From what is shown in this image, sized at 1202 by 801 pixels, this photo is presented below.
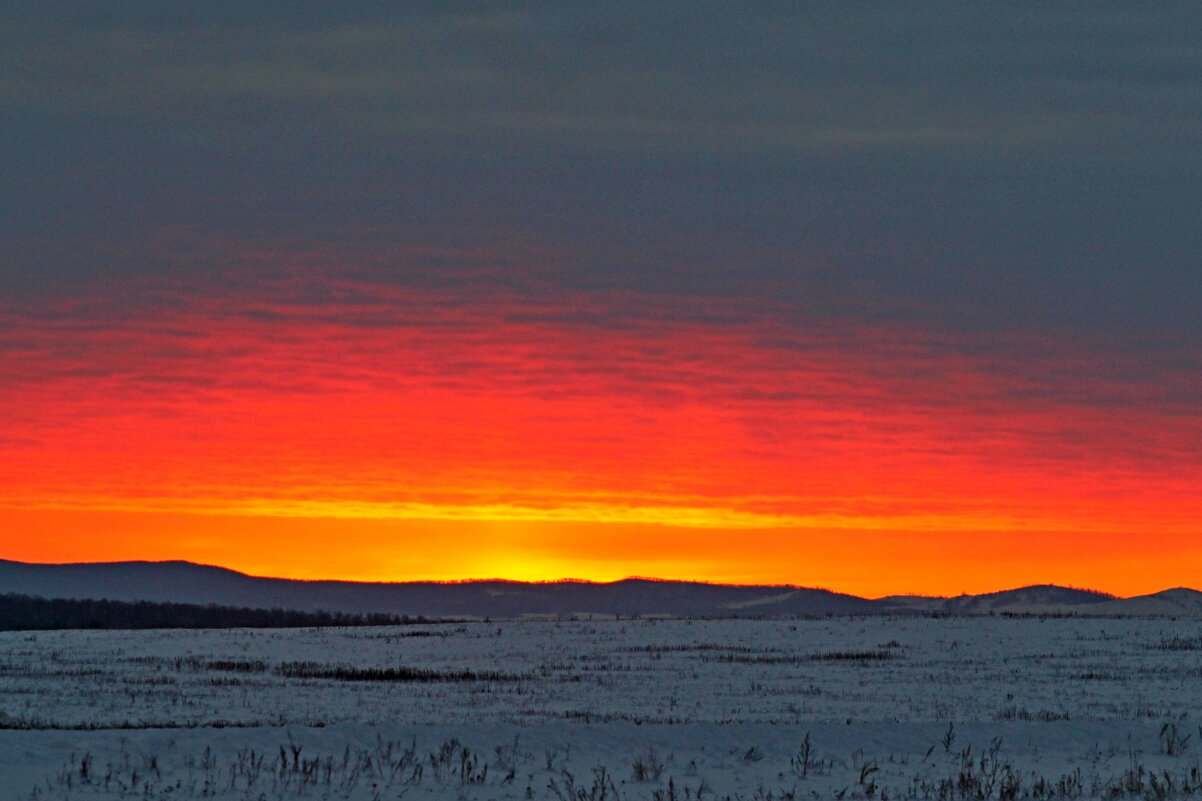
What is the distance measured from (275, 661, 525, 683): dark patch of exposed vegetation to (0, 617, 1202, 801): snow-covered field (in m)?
0.13

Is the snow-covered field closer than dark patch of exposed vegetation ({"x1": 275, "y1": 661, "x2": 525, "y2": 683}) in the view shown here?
Yes

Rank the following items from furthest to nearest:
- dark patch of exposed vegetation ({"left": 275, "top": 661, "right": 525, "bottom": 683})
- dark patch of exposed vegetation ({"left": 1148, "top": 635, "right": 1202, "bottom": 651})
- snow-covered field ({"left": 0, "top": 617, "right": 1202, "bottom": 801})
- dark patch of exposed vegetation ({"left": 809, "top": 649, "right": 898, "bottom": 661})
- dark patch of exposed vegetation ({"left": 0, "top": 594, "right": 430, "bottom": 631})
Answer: dark patch of exposed vegetation ({"left": 0, "top": 594, "right": 430, "bottom": 631}), dark patch of exposed vegetation ({"left": 1148, "top": 635, "right": 1202, "bottom": 651}), dark patch of exposed vegetation ({"left": 809, "top": 649, "right": 898, "bottom": 661}), dark patch of exposed vegetation ({"left": 275, "top": 661, "right": 525, "bottom": 683}), snow-covered field ({"left": 0, "top": 617, "right": 1202, "bottom": 801})

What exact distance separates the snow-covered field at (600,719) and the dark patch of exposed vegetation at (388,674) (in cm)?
13

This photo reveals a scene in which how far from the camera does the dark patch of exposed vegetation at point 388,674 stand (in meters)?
40.9

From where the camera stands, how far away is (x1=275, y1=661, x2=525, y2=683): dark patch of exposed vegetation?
40.9 meters

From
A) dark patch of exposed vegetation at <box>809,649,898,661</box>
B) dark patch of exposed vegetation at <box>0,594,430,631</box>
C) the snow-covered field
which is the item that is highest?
dark patch of exposed vegetation at <box>0,594,430,631</box>

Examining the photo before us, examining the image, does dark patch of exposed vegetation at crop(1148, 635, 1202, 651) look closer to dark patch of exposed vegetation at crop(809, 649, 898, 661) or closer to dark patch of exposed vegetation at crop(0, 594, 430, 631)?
dark patch of exposed vegetation at crop(809, 649, 898, 661)

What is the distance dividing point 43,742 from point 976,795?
1368 cm

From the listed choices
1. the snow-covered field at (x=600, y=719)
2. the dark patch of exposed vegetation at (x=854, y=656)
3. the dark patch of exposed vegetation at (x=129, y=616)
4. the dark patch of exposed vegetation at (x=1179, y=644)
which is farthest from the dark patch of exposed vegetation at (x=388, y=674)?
the dark patch of exposed vegetation at (x=129, y=616)

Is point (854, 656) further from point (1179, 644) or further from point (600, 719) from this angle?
point (600, 719)

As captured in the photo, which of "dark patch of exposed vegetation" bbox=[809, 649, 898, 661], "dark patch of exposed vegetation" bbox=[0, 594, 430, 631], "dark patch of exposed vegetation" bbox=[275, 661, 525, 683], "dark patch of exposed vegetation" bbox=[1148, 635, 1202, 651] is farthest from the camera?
Result: "dark patch of exposed vegetation" bbox=[0, 594, 430, 631]

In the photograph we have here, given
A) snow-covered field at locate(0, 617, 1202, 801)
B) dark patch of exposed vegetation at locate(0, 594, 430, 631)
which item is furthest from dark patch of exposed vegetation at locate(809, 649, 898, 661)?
dark patch of exposed vegetation at locate(0, 594, 430, 631)

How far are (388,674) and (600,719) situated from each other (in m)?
15.3

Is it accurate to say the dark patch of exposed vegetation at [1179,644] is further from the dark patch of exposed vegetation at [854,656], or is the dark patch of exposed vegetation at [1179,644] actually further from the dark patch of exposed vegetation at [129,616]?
the dark patch of exposed vegetation at [129,616]
